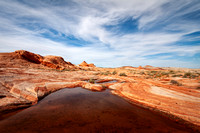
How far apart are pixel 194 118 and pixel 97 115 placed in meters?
4.17

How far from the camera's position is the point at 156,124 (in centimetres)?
340

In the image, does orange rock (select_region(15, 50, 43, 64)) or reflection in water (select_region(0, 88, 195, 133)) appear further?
Answer: orange rock (select_region(15, 50, 43, 64))

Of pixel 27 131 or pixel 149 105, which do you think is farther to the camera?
pixel 149 105

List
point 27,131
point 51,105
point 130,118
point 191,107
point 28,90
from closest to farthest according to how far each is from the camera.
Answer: point 27,131, point 130,118, point 191,107, point 51,105, point 28,90

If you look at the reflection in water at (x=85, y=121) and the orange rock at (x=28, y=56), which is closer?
the reflection in water at (x=85, y=121)

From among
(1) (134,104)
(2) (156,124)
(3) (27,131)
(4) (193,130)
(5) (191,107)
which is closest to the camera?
(3) (27,131)

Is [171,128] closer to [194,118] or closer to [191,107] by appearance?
[194,118]

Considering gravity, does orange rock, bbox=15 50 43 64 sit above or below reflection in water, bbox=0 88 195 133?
above

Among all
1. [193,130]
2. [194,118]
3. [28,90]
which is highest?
[28,90]

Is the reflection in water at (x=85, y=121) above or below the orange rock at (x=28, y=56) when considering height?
below

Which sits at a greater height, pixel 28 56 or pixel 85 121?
pixel 28 56

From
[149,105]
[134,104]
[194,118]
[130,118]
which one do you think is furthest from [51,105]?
[194,118]

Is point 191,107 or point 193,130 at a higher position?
point 191,107

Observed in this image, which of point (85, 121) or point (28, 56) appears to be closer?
point (85, 121)
